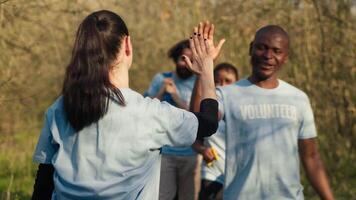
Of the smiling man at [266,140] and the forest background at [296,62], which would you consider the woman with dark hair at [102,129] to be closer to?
the smiling man at [266,140]

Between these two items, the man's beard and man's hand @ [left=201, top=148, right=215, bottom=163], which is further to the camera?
the man's beard

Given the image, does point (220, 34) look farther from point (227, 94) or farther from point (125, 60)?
point (125, 60)

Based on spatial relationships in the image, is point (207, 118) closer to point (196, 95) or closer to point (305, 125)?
point (196, 95)

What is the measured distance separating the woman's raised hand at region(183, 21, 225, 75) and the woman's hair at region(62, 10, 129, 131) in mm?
355

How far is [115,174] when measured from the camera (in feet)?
9.62

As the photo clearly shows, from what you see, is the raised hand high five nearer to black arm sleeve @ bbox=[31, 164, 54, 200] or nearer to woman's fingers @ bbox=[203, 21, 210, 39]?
woman's fingers @ bbox=[203, 21, 210, 39]

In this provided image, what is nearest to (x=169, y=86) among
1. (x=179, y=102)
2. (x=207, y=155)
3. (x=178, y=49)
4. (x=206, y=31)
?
(x=179, y=102)

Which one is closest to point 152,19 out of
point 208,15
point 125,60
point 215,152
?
point 208,15

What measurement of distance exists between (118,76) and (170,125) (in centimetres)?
26

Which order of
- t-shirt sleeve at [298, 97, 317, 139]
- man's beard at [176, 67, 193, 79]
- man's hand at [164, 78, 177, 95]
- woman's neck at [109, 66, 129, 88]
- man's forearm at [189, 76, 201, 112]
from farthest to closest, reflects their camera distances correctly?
man's beard at [176, 67, 193, 79], man's hand at [164, 78, 177, 95], t-shirt sleeve at [298, 97, 317, 139], man's forearm at [189, 76, 201, 112], woman's neck at [109, 66, 129, 88]

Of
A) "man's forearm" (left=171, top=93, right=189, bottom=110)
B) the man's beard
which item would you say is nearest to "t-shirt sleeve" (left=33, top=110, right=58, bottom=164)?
"man's forearm" (left=171, top=93, right=189, bottom=110)

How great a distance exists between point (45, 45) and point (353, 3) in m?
3.21

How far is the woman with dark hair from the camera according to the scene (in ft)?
9.59

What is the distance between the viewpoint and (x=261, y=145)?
4297 millimetres
